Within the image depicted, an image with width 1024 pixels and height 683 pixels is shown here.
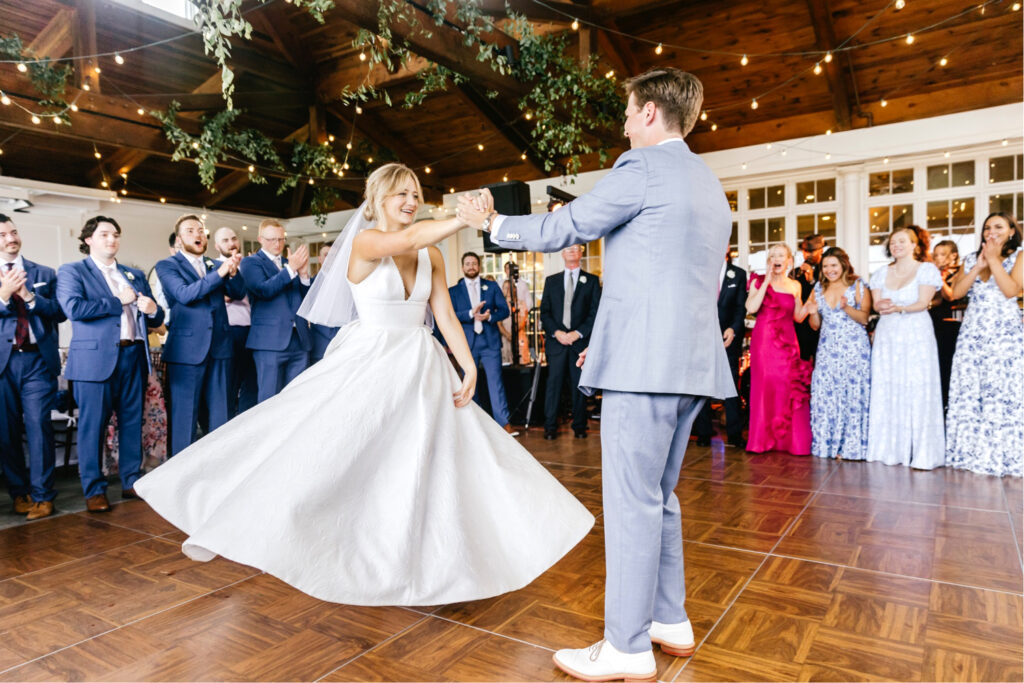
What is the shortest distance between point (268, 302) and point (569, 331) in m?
2.50

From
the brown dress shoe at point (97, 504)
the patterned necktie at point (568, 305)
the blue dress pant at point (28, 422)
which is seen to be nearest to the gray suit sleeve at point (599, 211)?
the brown dress shoe at point (97, 504)

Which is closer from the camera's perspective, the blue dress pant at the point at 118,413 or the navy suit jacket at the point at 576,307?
the blue dress pant at the point at 118,413

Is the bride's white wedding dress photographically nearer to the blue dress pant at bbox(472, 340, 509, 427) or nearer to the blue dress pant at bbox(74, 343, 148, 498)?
the blue dress pant at bbox(74, 343, 148, 498)

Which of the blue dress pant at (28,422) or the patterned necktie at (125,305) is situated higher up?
the patterned necktie at (125,305)

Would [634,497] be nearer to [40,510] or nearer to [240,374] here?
[40,510]

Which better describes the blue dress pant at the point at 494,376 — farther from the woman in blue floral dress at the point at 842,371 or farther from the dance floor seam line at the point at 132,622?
the dance floor seam line at the point at 132,622

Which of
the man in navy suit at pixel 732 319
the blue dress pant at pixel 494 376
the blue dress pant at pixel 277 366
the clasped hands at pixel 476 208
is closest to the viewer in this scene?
the clasped hands at pixel 476 208

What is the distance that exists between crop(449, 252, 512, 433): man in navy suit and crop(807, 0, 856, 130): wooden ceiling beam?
4.36 meters

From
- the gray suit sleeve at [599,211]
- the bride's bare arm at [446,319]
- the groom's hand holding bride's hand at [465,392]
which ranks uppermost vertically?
the gray suit sleeve at [599,211]

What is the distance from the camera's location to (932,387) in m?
4.37

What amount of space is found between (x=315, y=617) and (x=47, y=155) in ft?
34.0

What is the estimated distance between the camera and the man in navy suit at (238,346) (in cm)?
413

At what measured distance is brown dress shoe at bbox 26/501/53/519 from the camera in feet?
11.5

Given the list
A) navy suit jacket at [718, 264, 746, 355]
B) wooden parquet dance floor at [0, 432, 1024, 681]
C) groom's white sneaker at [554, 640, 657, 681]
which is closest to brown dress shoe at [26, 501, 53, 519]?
wooden parquet dance floor at [0, 432, 1024, 681]
